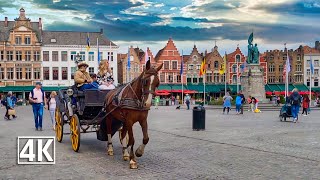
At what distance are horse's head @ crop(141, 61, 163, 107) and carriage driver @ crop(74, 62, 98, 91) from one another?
303cm

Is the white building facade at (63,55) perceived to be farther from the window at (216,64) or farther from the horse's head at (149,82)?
the horse's head at (149,82)

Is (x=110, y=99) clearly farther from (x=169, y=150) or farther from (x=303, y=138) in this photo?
(x=303, y=138)

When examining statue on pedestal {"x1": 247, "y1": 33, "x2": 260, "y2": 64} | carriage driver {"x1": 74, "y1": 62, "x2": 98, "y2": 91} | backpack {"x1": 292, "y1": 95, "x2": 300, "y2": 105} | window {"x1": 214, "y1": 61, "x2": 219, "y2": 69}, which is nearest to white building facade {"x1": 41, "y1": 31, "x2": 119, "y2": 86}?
window {"x1": 214, "y1": 61, "x2": 219, "y2": 69}

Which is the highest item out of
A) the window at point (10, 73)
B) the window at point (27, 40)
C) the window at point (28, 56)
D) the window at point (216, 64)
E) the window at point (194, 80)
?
the window at point (27, 40)

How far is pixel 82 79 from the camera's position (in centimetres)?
1178

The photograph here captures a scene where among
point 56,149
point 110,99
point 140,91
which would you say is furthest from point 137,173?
point 56,149

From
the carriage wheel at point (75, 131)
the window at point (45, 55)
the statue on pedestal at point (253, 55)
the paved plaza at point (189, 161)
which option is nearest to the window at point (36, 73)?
the window at point (45, 55)

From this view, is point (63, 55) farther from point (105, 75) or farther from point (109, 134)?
point (109, 134)

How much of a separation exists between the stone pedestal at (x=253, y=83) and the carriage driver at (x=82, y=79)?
105ft

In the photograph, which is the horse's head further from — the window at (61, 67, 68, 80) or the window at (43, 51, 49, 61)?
the window at (43, 51, 49, 61)

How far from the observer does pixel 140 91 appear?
9.10m

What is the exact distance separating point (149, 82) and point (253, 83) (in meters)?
35.2

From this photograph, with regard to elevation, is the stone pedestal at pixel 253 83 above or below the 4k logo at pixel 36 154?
above

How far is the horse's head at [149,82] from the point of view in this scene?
28.7 feet
